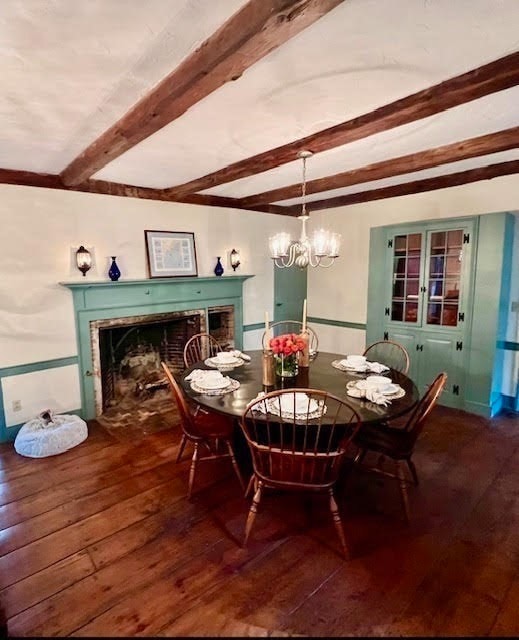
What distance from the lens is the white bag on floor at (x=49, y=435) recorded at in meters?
2.97

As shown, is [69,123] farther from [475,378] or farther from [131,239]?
[475,378]

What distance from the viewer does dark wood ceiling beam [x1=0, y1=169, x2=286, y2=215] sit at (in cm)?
311

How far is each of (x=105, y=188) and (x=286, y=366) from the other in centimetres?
261

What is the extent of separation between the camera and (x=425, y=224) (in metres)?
3.94

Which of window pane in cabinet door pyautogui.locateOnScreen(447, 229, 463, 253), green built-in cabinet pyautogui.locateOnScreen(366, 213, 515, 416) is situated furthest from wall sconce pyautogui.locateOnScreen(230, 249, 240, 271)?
window pane in cabinet door pyautogui.locateOnScreen(447, 229, 463, 253)

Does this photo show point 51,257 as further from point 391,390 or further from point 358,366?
point 391,390

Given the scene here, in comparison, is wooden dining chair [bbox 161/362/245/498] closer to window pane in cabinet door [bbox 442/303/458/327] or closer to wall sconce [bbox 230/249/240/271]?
wall sconce [bbox 230/249/240/271]

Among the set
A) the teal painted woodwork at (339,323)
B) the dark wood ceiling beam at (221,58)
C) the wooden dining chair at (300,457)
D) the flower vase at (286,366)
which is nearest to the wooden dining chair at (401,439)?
the wooden dining chair at (300,457)

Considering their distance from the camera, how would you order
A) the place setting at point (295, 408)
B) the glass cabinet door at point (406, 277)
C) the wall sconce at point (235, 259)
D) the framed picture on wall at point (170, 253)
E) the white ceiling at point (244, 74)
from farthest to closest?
the wall sconce at point (235, 259) < the glass cabinet door at point (406, 277) < the framed picture on wall at point (170, 253) < the place setting at point (295, 408) < the white ceiling at point (244, 74)

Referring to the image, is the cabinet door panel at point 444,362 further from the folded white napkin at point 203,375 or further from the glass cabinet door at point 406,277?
the folded white napkin at point 203,375

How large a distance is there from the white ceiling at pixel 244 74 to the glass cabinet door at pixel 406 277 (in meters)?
1.42

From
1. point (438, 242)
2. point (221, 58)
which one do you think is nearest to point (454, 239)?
point (438, 242)

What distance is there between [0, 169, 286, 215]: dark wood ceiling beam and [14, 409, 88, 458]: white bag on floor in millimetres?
2083

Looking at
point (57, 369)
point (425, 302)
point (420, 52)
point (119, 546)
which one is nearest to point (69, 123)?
point (420, 52)
